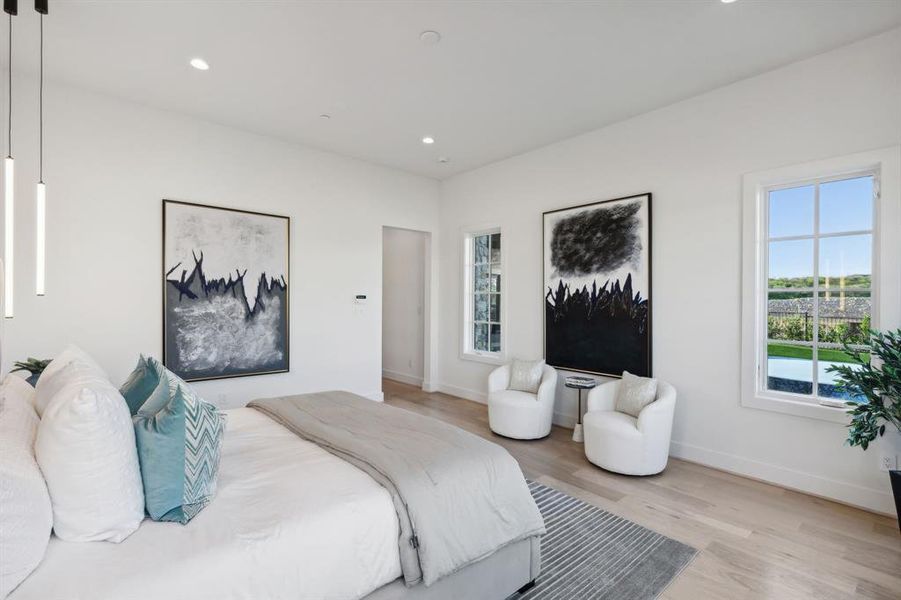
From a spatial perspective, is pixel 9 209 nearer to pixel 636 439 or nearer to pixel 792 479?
pixel 636 439

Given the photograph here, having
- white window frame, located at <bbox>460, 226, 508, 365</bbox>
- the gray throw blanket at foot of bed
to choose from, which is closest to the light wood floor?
the gray throw blanket at foot of bed

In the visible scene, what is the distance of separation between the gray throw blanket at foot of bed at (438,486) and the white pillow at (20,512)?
977mm

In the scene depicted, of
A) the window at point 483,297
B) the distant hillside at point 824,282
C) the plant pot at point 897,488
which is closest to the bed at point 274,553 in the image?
the plant pot at point 897,488

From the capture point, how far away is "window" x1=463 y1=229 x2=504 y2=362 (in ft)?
17.6

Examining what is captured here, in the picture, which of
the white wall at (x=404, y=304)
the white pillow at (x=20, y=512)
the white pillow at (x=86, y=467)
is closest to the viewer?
the white pillow at (x=20, y=512)

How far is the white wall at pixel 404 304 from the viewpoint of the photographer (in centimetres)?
660

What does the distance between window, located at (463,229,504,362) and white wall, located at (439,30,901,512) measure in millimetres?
738

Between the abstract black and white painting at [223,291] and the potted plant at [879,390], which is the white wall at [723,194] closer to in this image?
the potted plant at [879,390]

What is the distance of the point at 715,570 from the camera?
2146 millimetres

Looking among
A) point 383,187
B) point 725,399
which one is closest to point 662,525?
point 725,399

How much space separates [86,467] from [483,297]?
4641 millimetres

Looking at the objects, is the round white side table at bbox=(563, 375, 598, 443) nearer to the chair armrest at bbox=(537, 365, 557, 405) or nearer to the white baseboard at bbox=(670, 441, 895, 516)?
the chair armrest at bbox=(537, 365, 557, 405)

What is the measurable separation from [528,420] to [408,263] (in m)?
3.59

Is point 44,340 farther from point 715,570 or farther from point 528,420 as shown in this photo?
point 715,570
